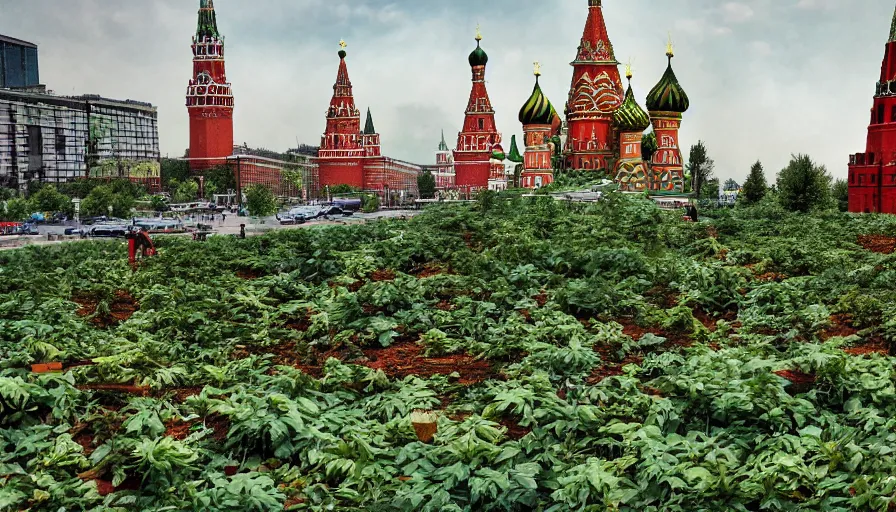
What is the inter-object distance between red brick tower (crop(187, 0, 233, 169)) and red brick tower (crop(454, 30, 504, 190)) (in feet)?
106

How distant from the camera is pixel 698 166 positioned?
185 ft

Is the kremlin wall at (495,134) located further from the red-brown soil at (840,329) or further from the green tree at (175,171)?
the red-brown soil at (840,329)

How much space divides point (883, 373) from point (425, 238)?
9216 millimetres

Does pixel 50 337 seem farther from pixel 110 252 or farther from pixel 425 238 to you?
pixel 110 252

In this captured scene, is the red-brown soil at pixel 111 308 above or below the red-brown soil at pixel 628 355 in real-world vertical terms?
above

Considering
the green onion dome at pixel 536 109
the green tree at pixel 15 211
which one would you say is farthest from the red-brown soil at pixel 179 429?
the green tree at pixel 15 211

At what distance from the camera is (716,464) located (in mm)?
6145

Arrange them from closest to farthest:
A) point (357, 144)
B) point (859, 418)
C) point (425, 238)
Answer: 1. point (859, 418)
2. point (425, 238)
3. point (357, 144)

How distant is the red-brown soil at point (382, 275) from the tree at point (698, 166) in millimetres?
43341

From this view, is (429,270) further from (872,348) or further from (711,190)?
(711,190)

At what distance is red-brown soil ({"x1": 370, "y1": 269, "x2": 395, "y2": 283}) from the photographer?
1349 cm

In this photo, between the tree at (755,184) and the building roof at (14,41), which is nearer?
the tree at (755,184)

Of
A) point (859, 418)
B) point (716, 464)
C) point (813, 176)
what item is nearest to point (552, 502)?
point (716, 464)

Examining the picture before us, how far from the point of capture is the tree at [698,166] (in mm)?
55969
